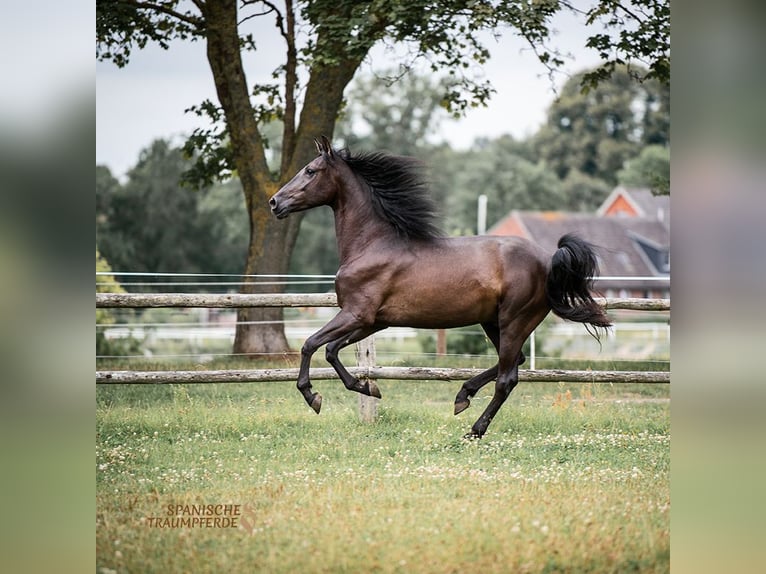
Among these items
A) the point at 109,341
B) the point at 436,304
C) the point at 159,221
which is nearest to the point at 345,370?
the point at 436,304

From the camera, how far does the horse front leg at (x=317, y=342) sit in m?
5.86

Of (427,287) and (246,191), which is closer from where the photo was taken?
(427,287)

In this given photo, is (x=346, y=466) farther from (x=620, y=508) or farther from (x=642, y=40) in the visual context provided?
(x=642, y=40)

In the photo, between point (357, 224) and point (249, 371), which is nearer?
point (357, 224)

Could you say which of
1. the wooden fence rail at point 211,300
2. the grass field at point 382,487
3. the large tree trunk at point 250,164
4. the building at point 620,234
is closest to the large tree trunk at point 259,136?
the large tree trunk at point 250,164

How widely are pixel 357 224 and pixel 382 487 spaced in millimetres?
1943

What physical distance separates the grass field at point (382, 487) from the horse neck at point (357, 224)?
5.22 ft

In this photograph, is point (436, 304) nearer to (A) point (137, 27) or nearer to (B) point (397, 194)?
(B) point (397, 194)

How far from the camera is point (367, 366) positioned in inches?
301
